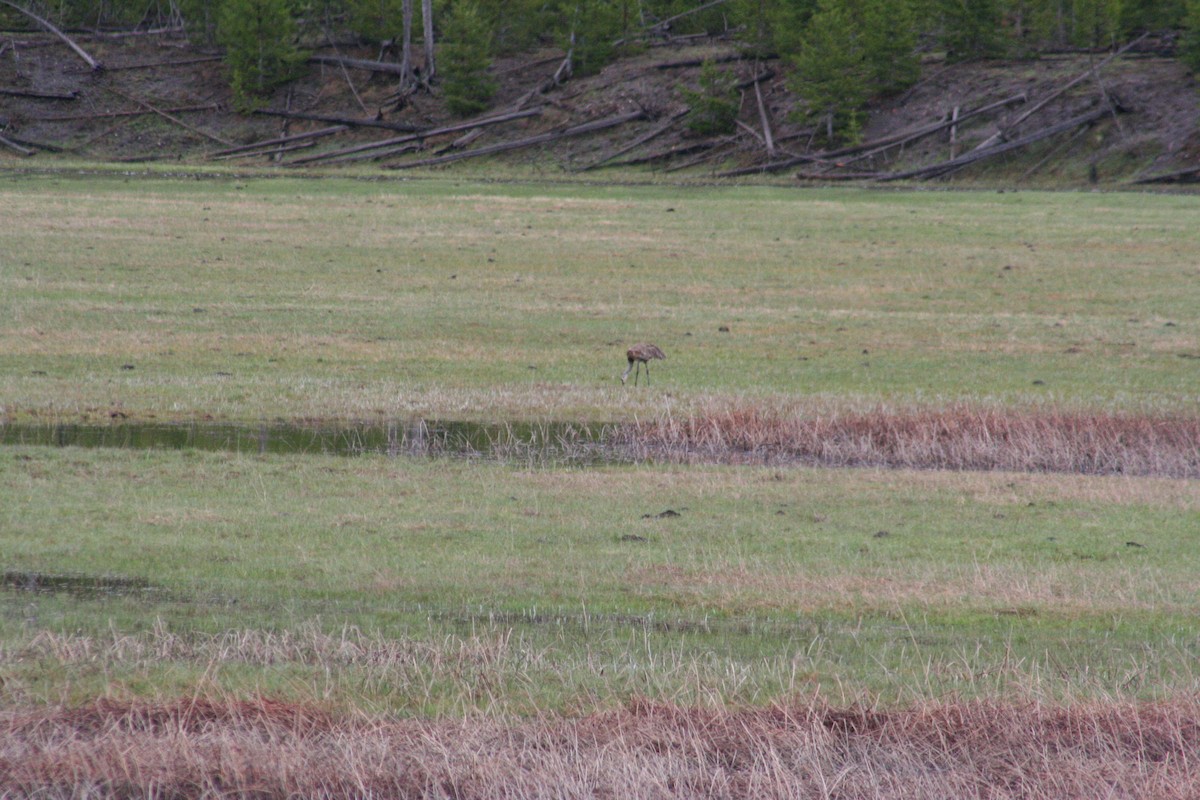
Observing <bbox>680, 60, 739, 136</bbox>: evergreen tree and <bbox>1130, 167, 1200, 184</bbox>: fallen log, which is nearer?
<bbox>1130, 167, 1200, 184</bbox>: fallen log

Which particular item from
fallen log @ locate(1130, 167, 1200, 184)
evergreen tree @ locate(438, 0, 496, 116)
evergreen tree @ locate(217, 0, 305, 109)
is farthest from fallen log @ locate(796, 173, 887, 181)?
evergreen tree @ locate(217, 0, 305, 109)

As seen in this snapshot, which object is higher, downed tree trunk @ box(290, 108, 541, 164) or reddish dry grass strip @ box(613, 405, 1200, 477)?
downed tree trunk @ box(290, 108, 541, 164)

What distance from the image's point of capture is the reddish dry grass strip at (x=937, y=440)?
18.8 meters

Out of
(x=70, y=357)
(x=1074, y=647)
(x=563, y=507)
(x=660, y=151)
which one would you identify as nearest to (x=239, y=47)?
(x=660, y=151)

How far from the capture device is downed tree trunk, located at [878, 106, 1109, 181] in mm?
57750

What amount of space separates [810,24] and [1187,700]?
201ft

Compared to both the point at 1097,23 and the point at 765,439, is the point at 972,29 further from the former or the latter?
the point at 765,439

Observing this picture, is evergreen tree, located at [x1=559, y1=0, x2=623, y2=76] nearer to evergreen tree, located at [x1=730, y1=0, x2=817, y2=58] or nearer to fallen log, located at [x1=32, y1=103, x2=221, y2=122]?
evergreen tree, located at [x1=730, y1=0, x2=817, y2=58]

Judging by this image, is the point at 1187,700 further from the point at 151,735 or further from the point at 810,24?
the point at 810,24

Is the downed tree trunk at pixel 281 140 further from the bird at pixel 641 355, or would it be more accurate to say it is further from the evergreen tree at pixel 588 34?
the bird at pixel 641 355

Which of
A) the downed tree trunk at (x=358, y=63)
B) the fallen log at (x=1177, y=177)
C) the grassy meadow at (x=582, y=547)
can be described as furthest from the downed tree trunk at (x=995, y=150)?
the downed tree trunk at (x=358, y=63)

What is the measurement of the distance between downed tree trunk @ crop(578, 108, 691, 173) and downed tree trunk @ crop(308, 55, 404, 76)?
17.1 m

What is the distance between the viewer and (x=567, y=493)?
15.5m

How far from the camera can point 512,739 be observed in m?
7.96
